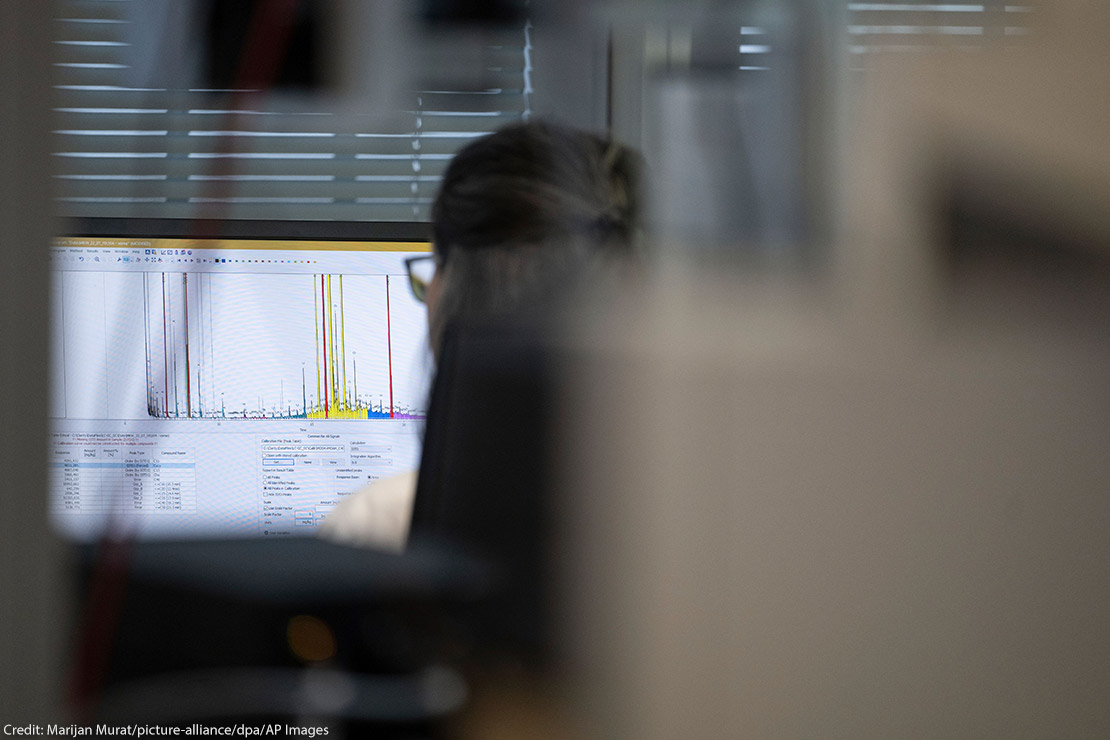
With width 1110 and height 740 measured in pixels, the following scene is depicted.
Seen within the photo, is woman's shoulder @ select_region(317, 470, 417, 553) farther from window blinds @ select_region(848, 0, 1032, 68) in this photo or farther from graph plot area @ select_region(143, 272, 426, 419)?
window blinds @ select_region(848, 0, 1032, 68)

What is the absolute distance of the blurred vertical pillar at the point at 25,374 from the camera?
271 mm

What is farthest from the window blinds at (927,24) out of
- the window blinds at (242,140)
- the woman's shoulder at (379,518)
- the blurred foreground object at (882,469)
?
the woman's shoulder at (379,518)

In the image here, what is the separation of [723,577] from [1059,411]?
0.13m

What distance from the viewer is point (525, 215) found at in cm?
31

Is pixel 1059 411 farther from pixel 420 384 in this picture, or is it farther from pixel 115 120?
pixel 115 120

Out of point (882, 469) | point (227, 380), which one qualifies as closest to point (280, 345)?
point (227, 380)

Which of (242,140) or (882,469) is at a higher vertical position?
(242,140)

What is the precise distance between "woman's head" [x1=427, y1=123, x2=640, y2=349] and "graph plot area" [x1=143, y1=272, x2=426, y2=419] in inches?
1.3

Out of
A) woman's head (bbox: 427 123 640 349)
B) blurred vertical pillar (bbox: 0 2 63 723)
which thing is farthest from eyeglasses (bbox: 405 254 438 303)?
blurred vertical pillar (bbox: 0 2 63 723)

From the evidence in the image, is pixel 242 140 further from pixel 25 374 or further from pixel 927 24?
pixel 927 24

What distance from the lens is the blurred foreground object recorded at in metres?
0.27

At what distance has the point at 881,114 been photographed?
0.93 feet

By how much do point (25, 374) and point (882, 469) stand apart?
0.28 m

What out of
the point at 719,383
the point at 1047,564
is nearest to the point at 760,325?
the point at 719,383
